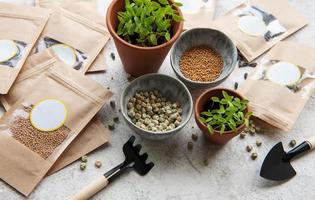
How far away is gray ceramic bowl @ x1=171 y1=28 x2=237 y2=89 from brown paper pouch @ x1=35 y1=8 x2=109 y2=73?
18 centimetres

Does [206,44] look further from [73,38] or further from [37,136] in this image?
[37,136]

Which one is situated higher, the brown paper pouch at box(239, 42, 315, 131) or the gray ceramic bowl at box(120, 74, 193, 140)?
the brown paper pouch at box(239, 42, 315, 131)

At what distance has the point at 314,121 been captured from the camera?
39.8 inches

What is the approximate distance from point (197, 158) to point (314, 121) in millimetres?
298

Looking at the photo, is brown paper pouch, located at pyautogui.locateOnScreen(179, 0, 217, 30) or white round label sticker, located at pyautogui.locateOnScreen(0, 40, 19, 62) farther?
brown paper pouch, located at pyautogui.locateOnScreen(179, 0, 217, 30)

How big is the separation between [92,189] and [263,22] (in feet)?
2.02

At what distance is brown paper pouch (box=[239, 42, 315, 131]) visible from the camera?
977 mm

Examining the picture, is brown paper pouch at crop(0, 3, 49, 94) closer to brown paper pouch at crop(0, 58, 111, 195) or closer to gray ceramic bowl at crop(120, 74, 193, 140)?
brown paper pouch at crop(0, 58, 111, 195)

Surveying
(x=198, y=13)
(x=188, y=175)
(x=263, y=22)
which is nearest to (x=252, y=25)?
(x=263, y=22)

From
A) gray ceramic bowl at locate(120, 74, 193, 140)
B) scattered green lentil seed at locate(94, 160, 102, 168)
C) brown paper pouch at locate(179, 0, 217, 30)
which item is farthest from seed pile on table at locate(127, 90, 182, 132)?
brown paper pouch at locate(179, 0, 217, 30)

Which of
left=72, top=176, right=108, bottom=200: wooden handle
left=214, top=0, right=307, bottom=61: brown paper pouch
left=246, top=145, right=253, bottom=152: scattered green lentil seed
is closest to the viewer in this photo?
left=72, top=176, right=108, bottom=200: wooden handle

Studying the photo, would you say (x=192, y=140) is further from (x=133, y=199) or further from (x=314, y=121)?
(x=314, y=121)

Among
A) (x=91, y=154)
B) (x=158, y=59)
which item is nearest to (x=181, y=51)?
(x=158, y=59)

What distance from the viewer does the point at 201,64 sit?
1.03 m
